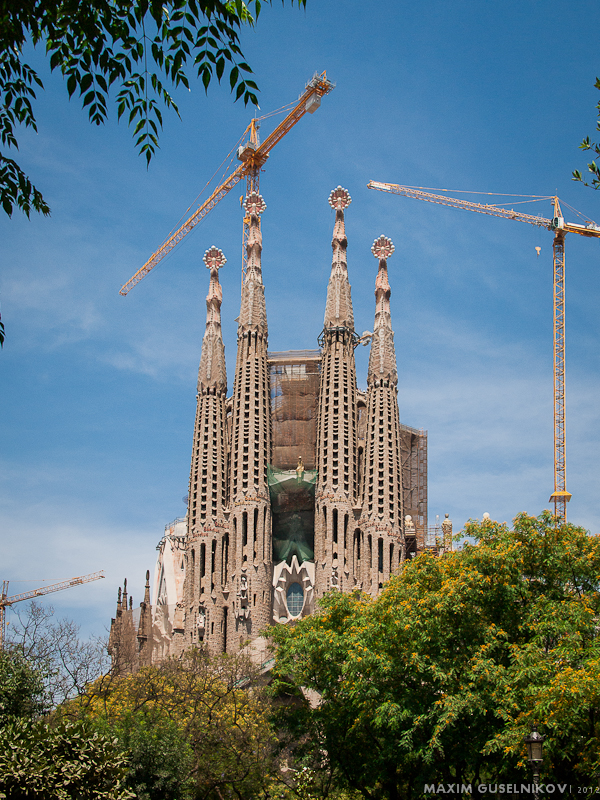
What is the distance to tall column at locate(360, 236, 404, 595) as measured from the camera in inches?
2499

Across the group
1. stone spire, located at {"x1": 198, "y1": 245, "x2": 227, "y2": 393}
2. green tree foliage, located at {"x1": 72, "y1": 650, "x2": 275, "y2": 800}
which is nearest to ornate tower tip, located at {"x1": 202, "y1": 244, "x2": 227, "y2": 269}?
stone spire, located at {"x1": 198, "y1": 245, "x2": 227, "y2": 393}

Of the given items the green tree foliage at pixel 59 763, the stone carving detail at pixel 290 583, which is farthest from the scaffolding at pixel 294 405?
the green tree foliage at pixel 59 763

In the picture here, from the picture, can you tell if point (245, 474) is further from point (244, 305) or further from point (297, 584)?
point (244, 305)

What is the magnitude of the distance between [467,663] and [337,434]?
38.2 meters

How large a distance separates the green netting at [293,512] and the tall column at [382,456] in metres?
4.36

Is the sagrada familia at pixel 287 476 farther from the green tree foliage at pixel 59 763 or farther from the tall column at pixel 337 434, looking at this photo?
the green tree foliage at pixel 59 763

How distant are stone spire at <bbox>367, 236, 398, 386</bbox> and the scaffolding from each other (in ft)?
17.0

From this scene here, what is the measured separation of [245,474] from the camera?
66.5 meters

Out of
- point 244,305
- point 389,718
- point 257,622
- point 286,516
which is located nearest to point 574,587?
point 389,718

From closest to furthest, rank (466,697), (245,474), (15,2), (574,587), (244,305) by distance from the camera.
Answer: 1. (15,2)
2. (466,697)
3. (574,587)
4. (245,474)
5. (244,305)

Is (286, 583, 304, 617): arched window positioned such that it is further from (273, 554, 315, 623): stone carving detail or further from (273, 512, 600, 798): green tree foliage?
(273, 512, 600, 798): green tree foliage

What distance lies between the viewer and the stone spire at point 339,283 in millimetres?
69500

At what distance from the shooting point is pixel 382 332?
2734 inches

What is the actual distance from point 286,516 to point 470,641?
39.8 meters
